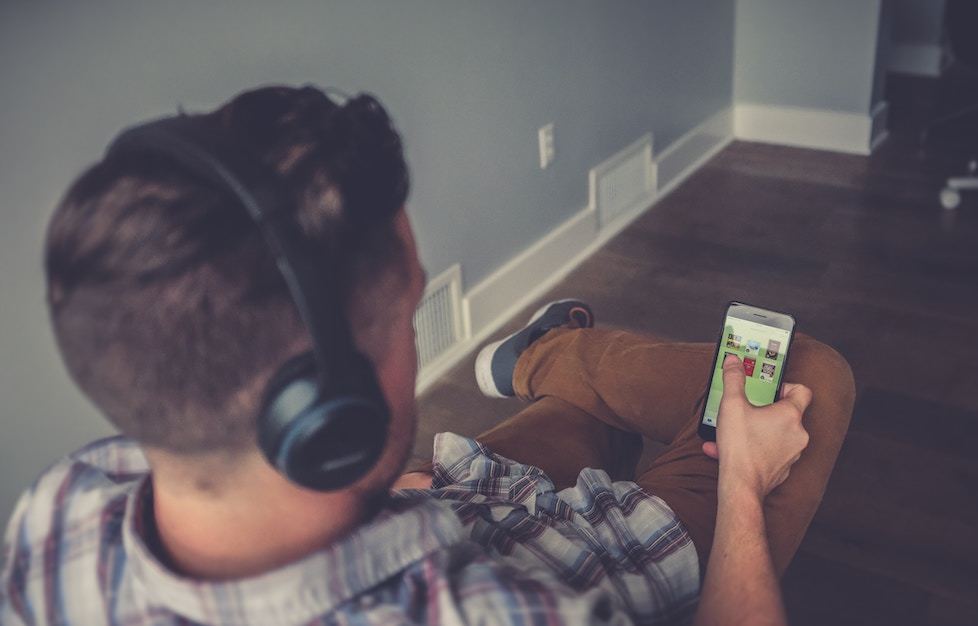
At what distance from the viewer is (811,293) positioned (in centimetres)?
232

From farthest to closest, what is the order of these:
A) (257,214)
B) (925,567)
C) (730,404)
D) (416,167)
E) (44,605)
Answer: (416,167)
(925,567)
(730,404)
(44,605)
(257,214)

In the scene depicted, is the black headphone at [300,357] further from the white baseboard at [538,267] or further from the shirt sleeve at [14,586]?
the white baseboard at [538,267]

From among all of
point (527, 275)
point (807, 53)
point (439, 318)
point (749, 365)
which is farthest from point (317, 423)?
point (807, 53)

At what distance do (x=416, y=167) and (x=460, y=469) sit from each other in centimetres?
95

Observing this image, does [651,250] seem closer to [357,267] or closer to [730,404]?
[730,404]

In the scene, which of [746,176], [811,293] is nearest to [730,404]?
[811,293]

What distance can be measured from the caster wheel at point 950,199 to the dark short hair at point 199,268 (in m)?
2.56

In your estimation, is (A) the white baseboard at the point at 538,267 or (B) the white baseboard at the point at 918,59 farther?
(B) the white baseboard at the point at 918,59

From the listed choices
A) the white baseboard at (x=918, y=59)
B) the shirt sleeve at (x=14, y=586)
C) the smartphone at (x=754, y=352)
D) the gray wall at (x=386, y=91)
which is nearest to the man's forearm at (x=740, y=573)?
the smartphone at (x=754, y=352)

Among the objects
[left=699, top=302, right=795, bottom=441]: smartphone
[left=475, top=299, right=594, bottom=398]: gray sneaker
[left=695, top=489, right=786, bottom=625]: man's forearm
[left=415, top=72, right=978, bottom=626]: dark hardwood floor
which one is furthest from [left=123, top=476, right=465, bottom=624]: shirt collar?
[left=415, top=72, right=978, bottom=626]: dark hardwood floor

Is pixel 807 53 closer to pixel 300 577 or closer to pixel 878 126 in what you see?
pixel 878 126

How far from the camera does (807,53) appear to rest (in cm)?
327

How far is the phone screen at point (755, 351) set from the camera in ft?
3.67

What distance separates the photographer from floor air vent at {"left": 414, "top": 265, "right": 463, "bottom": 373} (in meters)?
1.99
